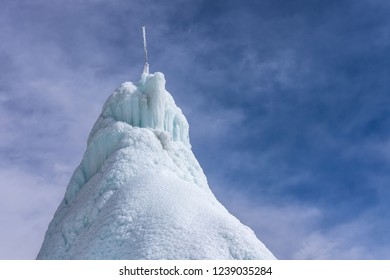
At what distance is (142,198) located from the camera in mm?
19594

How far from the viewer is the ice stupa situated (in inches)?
664

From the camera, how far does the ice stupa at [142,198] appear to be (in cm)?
1688

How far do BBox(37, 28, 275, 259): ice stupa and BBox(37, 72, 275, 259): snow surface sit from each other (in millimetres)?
40

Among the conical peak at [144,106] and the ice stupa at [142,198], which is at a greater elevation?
the conical peak at [144,106]

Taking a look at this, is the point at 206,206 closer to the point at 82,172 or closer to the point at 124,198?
the point at 124,198

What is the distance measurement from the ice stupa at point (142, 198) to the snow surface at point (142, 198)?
40 millimetres

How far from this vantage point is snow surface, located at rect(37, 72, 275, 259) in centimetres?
1688

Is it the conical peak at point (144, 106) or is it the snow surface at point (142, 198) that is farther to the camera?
the conical peak at point (144, 106)

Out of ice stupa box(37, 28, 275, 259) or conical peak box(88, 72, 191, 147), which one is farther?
conical peak box(88, 72, 191, 147)

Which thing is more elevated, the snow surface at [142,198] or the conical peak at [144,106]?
the conical peak at [144,106]

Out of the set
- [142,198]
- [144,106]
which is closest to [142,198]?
[142,198]

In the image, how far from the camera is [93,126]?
92.9ft

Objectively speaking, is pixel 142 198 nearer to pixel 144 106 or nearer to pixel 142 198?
pixel 142 198

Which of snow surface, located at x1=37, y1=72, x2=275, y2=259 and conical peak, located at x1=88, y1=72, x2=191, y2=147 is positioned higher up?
conical peak, located at x1=88, y1=72, x2=191, y2=147
